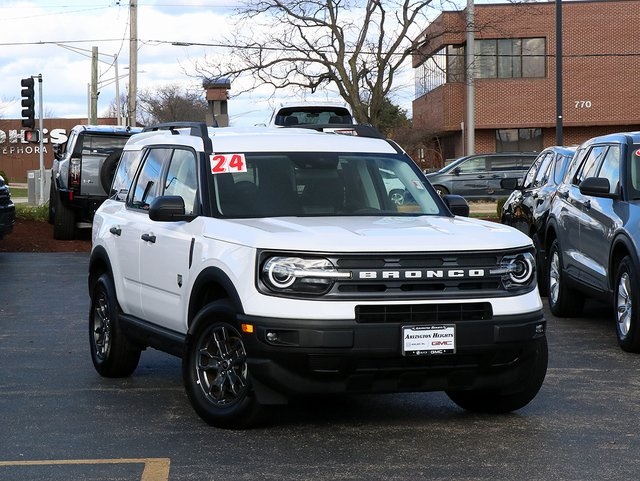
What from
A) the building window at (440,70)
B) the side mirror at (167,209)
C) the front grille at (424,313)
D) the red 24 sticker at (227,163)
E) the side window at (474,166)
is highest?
the building window at (440,70)

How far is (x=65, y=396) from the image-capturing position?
8727 mm

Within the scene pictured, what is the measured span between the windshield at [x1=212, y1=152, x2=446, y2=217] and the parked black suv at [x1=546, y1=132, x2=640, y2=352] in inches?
106

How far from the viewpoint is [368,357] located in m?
6.98

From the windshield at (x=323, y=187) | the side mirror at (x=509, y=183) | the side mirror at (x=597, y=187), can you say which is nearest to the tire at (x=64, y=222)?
the side mirror at (x=509, y=183)

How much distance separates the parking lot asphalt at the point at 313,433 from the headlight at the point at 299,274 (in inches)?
31.9

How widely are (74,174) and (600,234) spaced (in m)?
12.6

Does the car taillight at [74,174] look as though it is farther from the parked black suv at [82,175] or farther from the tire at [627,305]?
the tire at [627,305]

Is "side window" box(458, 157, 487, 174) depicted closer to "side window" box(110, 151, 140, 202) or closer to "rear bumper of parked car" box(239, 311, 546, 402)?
"side window" box(110, 151, 140, 202)

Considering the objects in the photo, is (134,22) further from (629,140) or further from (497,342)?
(497,342)

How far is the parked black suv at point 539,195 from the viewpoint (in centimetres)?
1430

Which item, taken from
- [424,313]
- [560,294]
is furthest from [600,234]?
[424,313]

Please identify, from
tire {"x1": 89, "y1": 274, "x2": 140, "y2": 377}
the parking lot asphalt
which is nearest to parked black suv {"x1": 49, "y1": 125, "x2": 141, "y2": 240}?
the parking lot asphalt

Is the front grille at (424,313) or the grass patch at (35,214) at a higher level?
the grass patch at (35,214)

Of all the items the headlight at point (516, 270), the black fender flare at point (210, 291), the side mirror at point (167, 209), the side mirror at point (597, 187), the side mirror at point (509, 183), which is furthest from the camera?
the side mirror at point (509, 183)
